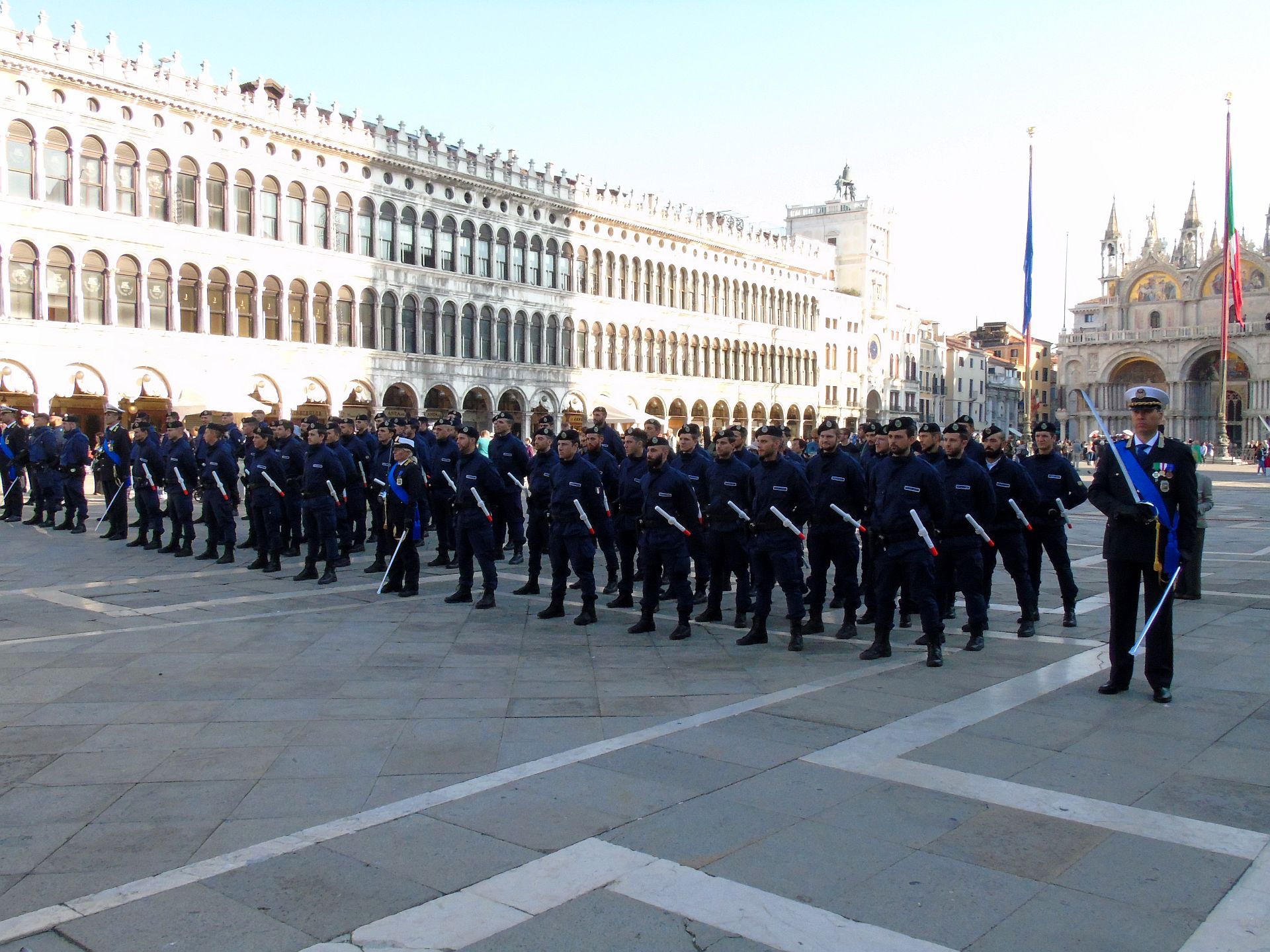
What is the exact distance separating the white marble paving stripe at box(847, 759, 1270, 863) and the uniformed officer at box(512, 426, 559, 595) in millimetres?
6672

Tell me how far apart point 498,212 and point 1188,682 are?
43727 millimetres

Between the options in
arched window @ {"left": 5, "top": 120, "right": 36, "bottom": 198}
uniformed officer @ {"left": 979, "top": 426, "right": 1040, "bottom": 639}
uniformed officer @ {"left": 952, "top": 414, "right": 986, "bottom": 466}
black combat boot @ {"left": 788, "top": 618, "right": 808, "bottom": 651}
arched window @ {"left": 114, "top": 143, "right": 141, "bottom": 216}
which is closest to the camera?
black combat boot @ {"left": 788, "top": 618, "right": 808, "bottom": 651}

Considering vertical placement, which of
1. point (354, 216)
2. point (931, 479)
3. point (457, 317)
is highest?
point (354, 216)

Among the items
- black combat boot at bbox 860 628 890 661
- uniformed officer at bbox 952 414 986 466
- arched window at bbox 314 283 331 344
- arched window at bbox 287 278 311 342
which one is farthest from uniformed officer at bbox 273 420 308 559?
arched window at bbox 314 283 331 344

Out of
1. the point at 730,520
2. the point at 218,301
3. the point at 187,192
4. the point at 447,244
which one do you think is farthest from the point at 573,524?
the point at 447,244

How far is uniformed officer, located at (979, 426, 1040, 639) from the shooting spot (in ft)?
32.2

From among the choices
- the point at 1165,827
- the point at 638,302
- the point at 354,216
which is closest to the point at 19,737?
the point at 1165,827

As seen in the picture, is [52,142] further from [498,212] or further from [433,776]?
[433,776]

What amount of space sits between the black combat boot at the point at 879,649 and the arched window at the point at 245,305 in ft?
112

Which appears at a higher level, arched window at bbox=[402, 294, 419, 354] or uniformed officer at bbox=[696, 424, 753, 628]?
arched window at bbox=[402, 294, 419, 354]

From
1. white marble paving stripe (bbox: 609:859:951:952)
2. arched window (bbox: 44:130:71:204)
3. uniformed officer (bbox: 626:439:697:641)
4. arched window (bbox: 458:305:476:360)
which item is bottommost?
white marble paving stripe (bbox: 609:859:951:952)

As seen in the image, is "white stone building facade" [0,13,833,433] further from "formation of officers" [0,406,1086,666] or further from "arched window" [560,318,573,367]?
"formation of officers" [0,406,1086,666]

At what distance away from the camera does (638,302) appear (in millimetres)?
57031

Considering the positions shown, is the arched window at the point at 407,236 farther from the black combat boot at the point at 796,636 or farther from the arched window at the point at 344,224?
the black combat boot at the point at 796,636
